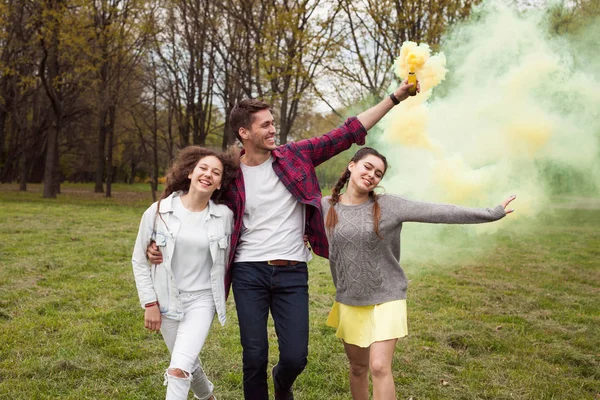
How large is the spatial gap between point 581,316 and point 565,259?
4.75 m

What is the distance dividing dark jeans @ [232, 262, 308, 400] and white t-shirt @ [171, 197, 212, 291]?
241mm

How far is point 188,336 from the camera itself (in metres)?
3.52

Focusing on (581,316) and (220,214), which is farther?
(581,316)

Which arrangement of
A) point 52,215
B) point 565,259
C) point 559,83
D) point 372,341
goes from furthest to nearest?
1. point 52,215
2. point 565,259
3. point 559,83
4. point 372,341

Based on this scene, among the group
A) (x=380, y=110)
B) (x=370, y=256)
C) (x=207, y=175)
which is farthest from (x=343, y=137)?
(x=207, y=175)

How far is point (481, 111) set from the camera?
5.81 meters

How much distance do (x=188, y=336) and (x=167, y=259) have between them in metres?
0.52

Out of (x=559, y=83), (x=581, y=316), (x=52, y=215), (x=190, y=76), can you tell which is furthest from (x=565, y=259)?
(x=190, y=76)

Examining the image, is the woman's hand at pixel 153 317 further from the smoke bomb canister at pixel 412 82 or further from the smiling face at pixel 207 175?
the smoke bomb canister at pixel 412 82

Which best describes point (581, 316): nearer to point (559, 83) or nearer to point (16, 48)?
point (559, 83)

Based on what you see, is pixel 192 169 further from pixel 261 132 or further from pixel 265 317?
pixel 265 317

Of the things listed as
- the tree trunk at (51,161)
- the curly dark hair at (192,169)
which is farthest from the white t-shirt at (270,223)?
the tree trunk at (51,161)

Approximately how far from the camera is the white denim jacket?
3.61m

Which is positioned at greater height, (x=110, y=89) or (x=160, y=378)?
(x=110, y=89)
